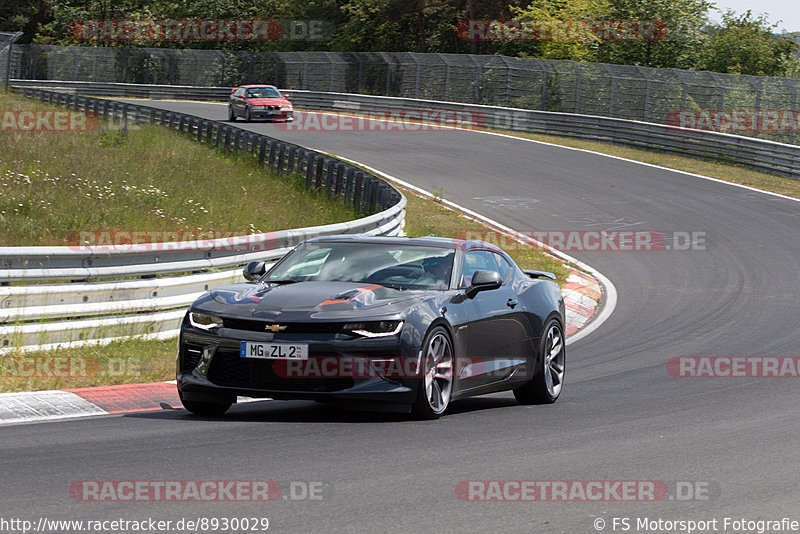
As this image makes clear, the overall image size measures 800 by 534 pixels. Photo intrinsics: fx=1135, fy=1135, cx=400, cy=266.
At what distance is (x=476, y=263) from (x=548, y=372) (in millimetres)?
1242

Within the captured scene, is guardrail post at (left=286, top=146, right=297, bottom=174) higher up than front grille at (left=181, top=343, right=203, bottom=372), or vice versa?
front grille at (left=181, top=343, right=203, bottom=372)

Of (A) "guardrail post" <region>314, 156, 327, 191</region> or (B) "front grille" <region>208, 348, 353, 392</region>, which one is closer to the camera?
(B) "front grille" <region>208, 348, 353, 392</region>

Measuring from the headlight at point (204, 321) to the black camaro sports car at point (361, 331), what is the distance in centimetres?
1

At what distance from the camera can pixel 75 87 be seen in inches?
2264

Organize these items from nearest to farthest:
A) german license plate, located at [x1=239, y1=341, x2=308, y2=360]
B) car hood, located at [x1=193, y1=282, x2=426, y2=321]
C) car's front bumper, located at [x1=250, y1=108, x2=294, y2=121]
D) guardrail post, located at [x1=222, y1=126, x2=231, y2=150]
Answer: german license plate, located at [x1=239, y1=341, x2=308, y2=360]
car hood, located at [x1=193, y1=282, x2=426, y2=321]
guardrail post, located at [x1=222, y1=126, x2=231, y2=150]
car's front bumper, located at [x1=250, y1=108, x2=294, y2=121]

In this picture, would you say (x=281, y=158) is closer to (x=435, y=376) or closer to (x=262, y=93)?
(x=262, y=93)

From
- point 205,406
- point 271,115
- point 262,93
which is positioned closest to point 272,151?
point 271,115

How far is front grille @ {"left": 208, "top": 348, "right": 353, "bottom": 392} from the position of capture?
7.84m

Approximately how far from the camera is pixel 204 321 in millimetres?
8117

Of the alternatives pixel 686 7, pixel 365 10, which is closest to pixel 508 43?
pixel 686 7

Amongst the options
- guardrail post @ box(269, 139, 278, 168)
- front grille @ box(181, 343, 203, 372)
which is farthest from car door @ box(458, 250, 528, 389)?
guardrail post @ box(269, 139, 278, 168)

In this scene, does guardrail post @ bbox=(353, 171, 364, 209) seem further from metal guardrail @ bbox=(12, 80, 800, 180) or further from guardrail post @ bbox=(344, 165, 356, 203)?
metal guardrail @ bbox=(12, 80, 800, 180)

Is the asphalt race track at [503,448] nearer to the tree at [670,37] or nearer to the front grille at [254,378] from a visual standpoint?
the front grille at [254,378]

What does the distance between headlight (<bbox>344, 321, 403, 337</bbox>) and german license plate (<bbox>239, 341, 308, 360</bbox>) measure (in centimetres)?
35
